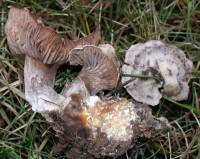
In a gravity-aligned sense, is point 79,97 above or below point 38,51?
below

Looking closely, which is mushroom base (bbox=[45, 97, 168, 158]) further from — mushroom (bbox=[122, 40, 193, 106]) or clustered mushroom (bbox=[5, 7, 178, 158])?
mushroom (bbox=[122, 40, 193, 106])

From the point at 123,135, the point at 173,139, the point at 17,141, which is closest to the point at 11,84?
the point at 17,141

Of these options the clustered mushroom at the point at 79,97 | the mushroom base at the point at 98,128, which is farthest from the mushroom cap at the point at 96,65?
the mushroom base at the point at 98,128

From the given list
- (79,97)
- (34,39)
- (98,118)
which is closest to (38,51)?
(34,39)

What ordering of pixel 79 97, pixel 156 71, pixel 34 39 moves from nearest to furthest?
pixel 34 39, pixel 79 97, pixel 156 71

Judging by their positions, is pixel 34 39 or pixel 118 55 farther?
pixel 118 55

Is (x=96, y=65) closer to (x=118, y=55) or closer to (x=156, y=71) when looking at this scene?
(x=118, y=55)
